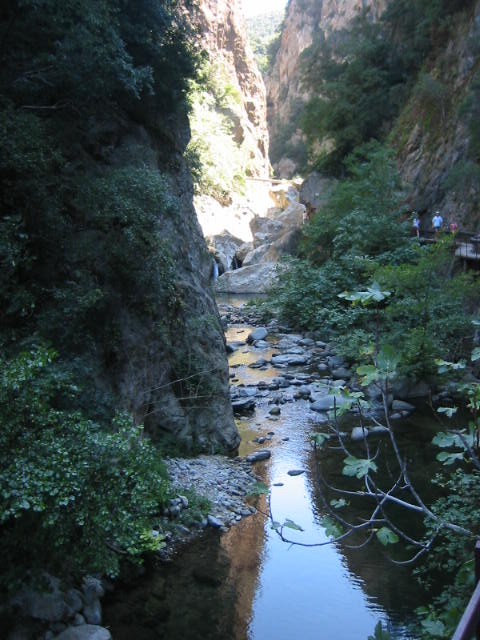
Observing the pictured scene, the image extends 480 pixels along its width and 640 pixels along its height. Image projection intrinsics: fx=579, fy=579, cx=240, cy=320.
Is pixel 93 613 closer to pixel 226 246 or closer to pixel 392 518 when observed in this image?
pixel 392 518

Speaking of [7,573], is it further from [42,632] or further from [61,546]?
[42,632]

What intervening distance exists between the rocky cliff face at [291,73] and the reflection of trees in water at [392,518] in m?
54.5

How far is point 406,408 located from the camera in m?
12.7

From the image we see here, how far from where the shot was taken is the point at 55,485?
475 cm

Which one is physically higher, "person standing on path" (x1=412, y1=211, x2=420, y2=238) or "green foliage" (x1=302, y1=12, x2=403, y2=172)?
"green foliage" (x1=302, y1=12, x2=403, y2=172)

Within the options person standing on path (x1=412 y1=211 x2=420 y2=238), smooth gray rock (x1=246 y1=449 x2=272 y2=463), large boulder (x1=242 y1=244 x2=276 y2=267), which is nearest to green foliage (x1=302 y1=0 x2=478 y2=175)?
large boulder (x1=242 y1=244 x2=276 y2=267)

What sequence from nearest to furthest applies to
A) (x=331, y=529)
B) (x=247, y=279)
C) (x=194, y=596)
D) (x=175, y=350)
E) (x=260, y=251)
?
(x=331, y=529) < (x=194, y=596) < (x=175, y=350) < (x=247, y=279) < (x=260, y=251)

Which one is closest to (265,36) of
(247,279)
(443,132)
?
(247,279)

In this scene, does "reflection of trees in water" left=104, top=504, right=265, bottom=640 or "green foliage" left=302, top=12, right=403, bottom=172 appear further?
"green foliage" left=302, top=12, right=403, bottom=172

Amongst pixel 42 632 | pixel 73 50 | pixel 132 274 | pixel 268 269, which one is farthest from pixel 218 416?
pixel 268 269

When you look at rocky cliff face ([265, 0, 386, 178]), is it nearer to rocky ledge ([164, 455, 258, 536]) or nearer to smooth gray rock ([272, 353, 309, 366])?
smooth gray rock ([272, 353, 309, 366])

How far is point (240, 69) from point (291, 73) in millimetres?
19733

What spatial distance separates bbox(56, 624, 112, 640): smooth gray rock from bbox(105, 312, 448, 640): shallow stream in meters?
0.37

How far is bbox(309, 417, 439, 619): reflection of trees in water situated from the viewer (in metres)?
6.57
